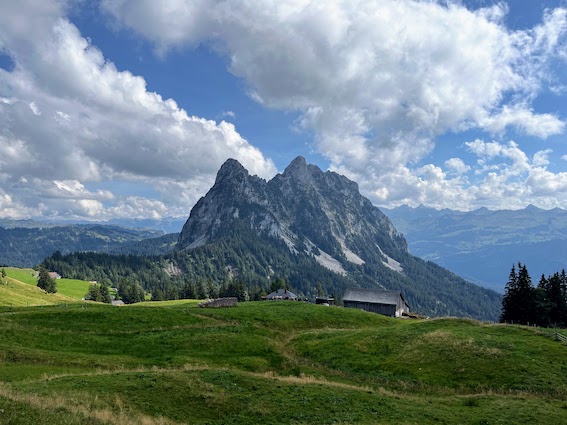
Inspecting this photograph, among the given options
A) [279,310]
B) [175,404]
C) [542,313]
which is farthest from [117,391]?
[542,313]

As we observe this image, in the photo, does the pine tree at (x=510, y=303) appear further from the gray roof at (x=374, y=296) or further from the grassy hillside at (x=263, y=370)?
the grassy hillside at (x=263, y=370)

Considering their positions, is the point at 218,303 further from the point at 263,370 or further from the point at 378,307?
the point at 378,307

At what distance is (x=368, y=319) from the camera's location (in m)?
84.3

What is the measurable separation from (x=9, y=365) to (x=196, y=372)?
710 inches

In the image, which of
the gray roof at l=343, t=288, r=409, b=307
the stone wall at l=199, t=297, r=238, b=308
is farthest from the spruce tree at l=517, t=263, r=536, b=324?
the stone wall at l=199, t=297, r=238, b=308

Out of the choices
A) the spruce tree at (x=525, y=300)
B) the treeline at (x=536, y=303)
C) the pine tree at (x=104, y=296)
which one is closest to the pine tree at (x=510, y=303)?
the treeline at (x=536, y=303)

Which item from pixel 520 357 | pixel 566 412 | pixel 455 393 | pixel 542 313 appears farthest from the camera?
pixel 542 313

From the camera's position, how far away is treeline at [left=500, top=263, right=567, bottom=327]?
9462 centimetres

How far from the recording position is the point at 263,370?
4525 cm

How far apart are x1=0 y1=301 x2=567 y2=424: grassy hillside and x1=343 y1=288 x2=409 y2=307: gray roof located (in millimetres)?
57510

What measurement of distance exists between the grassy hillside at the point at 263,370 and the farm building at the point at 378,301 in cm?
5695

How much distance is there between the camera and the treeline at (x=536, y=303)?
310ft

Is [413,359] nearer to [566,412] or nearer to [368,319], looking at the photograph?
[566,412]

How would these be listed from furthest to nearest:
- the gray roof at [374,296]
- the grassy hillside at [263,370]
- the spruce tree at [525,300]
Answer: the gray roof at [374,296] → the spruce tree at [525,300] → the grassy hillside at [263,370]
